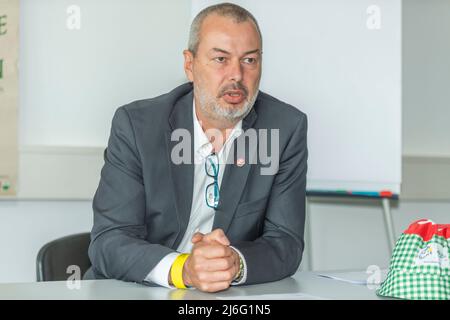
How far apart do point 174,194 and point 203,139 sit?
28cm

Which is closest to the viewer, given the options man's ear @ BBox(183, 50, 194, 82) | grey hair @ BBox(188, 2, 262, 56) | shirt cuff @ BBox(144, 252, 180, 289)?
shirt cuff @ BBox(144, 252, 180, 289)

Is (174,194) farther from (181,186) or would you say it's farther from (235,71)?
(235,71)

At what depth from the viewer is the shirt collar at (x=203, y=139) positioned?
7.72 feet

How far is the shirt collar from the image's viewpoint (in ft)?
7.72

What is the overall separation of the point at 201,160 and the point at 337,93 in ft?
4.40

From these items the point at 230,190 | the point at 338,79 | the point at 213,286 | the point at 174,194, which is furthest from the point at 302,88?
the point at 213,286

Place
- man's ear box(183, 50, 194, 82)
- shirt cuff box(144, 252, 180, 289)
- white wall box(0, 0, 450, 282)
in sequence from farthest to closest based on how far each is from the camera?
white wall box(0, 0, 450, 282) → man's ear box(183, 50, 194, 82) → shirt cuff box(144, 252, 180, 289)

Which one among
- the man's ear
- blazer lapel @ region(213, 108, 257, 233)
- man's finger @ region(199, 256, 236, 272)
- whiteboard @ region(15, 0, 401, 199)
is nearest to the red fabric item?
man's finger @ region(199, 256, 236, 272)

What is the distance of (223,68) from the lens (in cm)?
229

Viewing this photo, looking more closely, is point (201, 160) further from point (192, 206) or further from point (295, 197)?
point (295, 197)

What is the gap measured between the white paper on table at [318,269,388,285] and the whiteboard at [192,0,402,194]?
1.40 meters

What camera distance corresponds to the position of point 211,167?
2344mm

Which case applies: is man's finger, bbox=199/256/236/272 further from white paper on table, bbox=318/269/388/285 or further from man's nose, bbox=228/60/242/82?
man's nose, bbox=228/60/242/82
